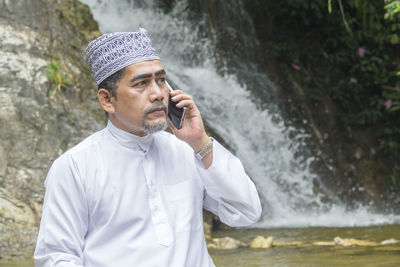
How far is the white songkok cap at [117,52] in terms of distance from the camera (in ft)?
9.51

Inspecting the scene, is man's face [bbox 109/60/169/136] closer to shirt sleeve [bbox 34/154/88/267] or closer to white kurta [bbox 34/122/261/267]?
white kurta [bbox 34/122/261/267]

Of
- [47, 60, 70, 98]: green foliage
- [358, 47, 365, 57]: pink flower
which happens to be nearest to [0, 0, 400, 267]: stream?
[358, 47, 365, 57]: pink flower

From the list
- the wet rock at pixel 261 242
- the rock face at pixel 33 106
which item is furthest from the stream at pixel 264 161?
the rock face at pixel 33 106

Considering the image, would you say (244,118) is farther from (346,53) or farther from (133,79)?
(133,79)

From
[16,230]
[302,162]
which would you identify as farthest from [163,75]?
[302,162]

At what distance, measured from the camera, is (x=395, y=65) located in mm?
11664

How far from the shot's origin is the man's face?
2889 millimetres

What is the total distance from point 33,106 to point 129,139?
4.87m

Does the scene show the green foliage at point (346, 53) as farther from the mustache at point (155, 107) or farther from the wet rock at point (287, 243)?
the mustache at point (155, 107)

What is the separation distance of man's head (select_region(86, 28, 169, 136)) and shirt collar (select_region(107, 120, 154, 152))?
0.09ft

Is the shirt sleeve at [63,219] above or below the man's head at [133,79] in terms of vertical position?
below

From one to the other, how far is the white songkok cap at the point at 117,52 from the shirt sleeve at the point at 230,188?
50 centimetres

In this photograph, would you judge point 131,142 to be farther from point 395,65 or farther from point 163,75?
point 395,65

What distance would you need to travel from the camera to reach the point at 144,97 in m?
2.89
